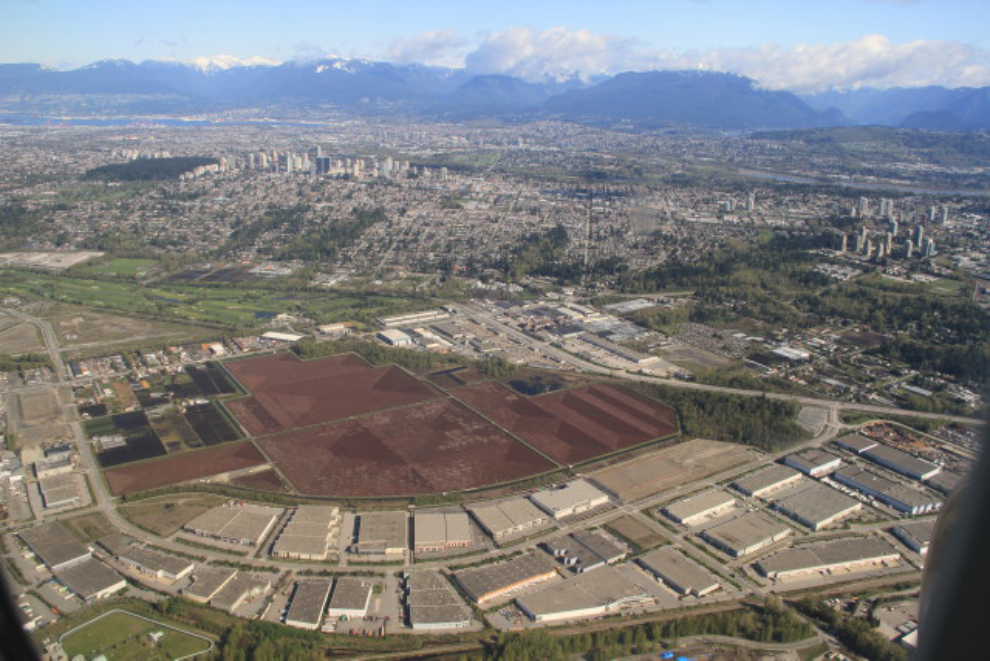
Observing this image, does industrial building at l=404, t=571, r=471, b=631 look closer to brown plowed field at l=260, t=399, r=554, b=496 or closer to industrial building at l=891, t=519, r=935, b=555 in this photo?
brown plowed field at l=260, t=399, r=554, b=496

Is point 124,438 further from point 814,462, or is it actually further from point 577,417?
point 814,462

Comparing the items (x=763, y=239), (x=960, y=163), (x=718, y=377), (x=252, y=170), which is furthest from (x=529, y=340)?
(x=960, y=163)

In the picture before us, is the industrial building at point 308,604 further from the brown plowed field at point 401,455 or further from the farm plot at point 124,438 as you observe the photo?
the farm plot at point 124,438

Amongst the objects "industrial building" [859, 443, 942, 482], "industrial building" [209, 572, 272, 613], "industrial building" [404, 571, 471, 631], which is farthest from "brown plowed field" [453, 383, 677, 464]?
"industrial building" [209, 572, 272, 613]

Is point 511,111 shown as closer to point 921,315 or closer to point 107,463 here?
point 921,315

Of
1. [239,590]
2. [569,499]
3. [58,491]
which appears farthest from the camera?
[569,499]

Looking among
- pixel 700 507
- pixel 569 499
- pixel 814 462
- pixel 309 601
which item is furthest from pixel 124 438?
pixel 814 462
